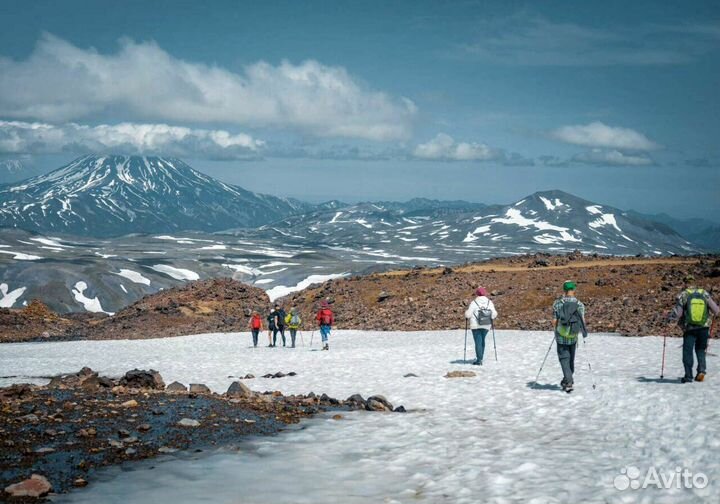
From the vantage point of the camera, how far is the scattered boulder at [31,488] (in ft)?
29.7

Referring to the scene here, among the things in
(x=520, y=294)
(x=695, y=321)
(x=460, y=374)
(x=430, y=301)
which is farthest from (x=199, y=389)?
(x=520, y=294)

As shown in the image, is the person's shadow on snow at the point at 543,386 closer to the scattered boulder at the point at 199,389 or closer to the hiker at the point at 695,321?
the hiker at the point at 695,321

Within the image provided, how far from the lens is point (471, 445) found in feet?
39.8

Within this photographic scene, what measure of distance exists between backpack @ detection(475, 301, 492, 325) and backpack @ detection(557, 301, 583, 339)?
475 centimetres

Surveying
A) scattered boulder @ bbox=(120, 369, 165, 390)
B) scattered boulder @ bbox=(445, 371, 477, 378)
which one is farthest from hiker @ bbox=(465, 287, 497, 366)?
scattered boulder @ bbox=(120, 369, 165, 390)

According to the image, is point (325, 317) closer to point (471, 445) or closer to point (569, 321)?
point (569, 321)

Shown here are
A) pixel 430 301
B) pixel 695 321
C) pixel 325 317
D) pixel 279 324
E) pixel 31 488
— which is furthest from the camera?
pixel 430 301

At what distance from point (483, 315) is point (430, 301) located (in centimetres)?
2448

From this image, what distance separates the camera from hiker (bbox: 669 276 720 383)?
54.1 feet

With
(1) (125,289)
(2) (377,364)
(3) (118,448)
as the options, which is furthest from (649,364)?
(1) (125,289)

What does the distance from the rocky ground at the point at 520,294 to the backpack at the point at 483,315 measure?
12465 millimetres

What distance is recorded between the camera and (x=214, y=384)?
2233cm

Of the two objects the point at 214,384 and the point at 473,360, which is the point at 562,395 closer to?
the point at 473,360

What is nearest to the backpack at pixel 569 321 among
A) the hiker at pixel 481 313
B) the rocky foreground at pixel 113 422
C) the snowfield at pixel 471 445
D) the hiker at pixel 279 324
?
the snowfield at pixel 471 445
